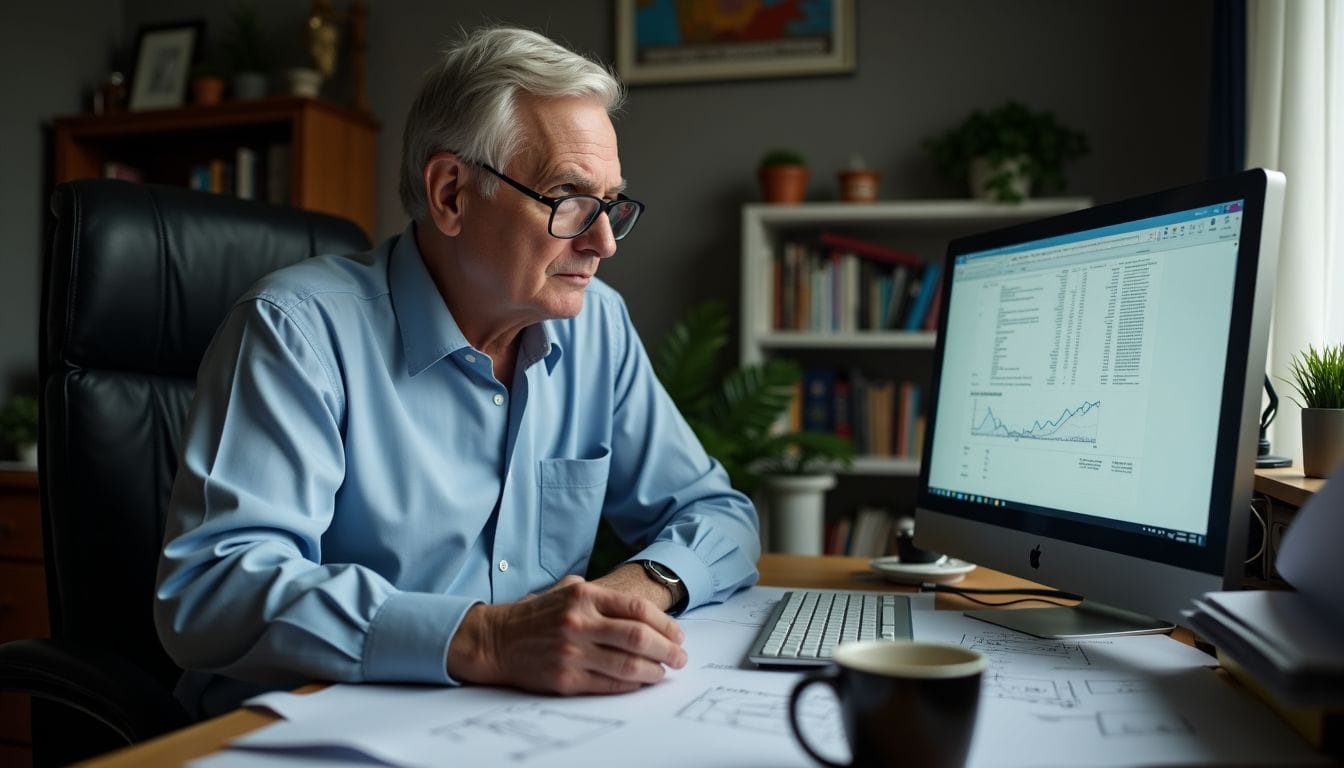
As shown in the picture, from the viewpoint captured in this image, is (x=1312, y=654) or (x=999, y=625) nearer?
(x=1312, y=654)

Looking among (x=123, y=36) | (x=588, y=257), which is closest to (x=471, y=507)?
(x=588, y=257)

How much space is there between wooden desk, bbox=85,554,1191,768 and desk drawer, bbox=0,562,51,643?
1914 millimetres

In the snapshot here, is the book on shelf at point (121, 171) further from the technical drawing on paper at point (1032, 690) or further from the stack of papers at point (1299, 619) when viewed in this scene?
the stack of papers at point (1299, 619)

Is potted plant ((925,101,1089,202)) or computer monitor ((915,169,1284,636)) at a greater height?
potted plant ((925,101,1089,202))

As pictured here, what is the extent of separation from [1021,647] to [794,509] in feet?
6.19

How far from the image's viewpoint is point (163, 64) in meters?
3.61

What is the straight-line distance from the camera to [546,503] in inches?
51.7

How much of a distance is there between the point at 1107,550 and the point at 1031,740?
32 centimetres

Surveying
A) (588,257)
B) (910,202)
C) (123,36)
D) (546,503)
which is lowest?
(546,503)

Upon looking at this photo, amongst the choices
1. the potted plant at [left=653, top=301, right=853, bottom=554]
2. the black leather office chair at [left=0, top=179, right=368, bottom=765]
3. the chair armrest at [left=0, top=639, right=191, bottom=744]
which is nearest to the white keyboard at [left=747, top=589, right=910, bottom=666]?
the chair armrest at [left=0, top=639, right=191, bottom=744]

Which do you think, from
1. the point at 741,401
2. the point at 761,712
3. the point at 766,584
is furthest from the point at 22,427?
the point at 761,712

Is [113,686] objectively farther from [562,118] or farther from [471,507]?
[562,118]

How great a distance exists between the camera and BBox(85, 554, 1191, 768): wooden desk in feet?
2.29

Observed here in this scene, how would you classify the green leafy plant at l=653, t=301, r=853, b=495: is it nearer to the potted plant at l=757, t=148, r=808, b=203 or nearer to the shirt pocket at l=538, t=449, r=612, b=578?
the potted plant at l=757, t=148, r=808, b=203
